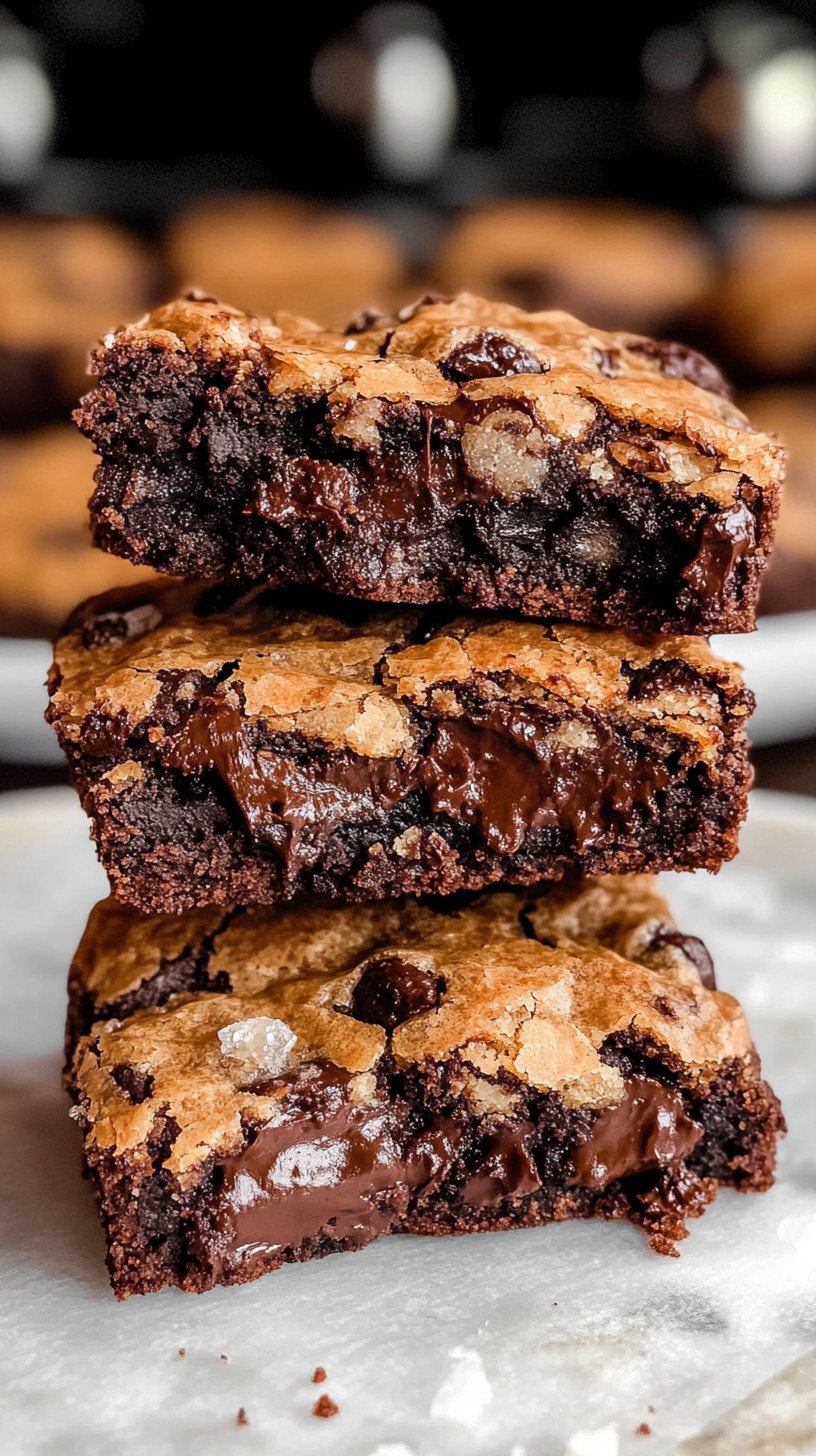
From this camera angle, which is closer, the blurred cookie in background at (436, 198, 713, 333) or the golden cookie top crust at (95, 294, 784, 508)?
the golden cookie top crust at (95, 294, 784, 508)

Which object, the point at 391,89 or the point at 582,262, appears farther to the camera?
the point at 391,89


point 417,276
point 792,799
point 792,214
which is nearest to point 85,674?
point 792,799

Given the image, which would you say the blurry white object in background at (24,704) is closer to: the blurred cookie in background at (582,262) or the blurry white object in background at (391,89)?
the blurred cookie in background at (582,262)

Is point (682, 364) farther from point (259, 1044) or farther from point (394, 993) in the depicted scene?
point (259, 1044)

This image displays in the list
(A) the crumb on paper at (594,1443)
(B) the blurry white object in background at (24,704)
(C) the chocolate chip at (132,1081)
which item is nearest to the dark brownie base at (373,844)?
(C) the chocolate chip at (132,1081)

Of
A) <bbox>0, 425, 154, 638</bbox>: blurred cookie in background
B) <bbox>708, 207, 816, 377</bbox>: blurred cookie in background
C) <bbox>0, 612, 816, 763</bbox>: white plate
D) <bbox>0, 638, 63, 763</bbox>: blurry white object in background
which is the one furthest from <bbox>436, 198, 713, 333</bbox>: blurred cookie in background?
<bbox>0, 638, 63, 763</bbox>: blurry white object in background

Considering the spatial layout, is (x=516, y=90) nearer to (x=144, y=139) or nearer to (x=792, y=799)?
(x=144, y=139)

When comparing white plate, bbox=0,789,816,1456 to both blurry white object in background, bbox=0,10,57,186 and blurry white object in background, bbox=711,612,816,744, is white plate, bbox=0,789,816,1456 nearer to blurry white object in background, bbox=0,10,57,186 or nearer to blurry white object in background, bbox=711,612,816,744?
blurry white object in background, bbox=711,612,816,744

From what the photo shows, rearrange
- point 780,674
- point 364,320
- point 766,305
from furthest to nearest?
1. point 766,305
2. point 780,674
3. point 364,320

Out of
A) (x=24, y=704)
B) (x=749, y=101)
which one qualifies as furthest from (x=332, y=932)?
(x=749, y=101)
